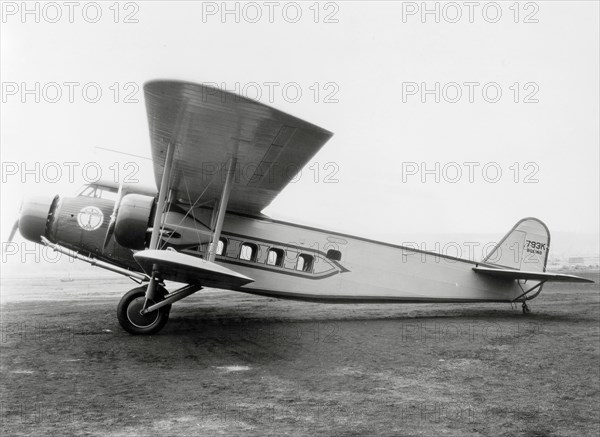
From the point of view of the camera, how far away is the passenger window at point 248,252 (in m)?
9.07

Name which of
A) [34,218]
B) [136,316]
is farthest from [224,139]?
[34,218]

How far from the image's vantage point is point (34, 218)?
830 cm

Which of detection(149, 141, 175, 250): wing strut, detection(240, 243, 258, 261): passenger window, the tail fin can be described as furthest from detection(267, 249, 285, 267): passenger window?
the tail fin

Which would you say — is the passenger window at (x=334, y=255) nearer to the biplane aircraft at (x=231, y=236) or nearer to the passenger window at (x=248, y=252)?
the biplane aircraft at (x=231, y=236)

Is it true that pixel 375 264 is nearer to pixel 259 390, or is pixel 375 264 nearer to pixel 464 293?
pixel 464 293

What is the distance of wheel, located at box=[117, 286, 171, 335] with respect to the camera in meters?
7.30

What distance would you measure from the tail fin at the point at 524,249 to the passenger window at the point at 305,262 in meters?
4.10

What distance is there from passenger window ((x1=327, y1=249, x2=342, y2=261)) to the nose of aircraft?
4954mm

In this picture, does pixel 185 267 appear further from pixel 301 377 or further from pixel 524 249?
pixel 524 249

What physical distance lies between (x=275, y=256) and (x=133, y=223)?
8.81 feet

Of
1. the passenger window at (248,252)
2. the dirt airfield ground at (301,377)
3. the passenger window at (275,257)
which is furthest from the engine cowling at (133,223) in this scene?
the passenger window at (275,257)

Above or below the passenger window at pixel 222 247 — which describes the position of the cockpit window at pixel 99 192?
above

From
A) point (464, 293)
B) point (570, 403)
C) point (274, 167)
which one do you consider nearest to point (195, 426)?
point (570, 403)

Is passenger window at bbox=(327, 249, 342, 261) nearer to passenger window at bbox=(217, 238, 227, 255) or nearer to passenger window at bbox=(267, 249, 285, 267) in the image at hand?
passenger window at bbox=(267, 249, 285, 267)
